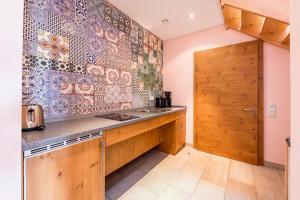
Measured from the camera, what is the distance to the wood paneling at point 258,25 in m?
1.80

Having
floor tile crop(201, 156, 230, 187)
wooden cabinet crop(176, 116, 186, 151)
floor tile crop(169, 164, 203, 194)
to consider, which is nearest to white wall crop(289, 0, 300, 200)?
floor tile crop(169, 164, 203, 194)

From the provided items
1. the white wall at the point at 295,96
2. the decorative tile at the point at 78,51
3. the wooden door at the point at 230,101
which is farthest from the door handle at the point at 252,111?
the decorative tile at the point at 78,51

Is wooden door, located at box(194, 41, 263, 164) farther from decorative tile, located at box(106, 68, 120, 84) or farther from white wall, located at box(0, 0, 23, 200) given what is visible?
white wall, located at box(0, 0, 23, 200)

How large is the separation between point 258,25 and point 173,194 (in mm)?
2611

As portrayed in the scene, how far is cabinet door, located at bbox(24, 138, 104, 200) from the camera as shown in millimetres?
869

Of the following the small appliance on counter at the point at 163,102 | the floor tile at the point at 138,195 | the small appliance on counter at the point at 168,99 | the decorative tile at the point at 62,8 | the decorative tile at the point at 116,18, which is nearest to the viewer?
the decorative tile at the point at 62,8

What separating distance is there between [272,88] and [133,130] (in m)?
2.23

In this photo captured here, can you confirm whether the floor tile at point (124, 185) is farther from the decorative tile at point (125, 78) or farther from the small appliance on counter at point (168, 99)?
the small appliance on counter at point (168, 99)

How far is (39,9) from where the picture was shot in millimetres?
1336

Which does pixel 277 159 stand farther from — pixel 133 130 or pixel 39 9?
pixel 39 9

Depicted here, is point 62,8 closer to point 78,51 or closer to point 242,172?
point 78,51

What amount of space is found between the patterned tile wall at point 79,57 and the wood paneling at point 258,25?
5.06 feet

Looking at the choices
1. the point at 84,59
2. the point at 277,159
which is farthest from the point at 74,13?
the point at 277,159

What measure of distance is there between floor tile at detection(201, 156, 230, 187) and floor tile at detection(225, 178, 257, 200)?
3.6 inches
